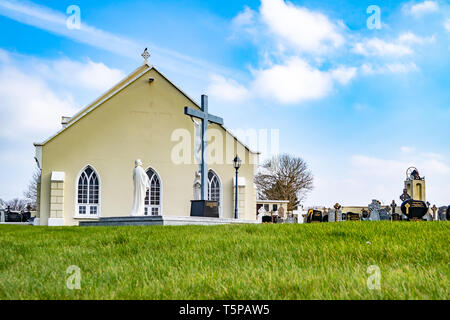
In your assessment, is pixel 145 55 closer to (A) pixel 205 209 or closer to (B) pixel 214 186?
(B) pixel 214 186

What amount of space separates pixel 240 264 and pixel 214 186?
22424 millimetres

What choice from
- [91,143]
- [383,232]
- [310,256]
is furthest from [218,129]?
[310,256]

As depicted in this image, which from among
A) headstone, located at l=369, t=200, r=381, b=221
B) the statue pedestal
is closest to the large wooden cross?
the statue pedestal

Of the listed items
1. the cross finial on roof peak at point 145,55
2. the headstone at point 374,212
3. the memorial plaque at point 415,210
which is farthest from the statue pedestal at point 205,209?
the cross finial on roof peak at point 145,55

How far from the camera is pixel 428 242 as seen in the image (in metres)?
8.15

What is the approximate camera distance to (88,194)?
27.3 metres

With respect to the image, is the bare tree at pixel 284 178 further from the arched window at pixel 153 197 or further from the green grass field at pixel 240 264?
the green grass field at pixel 240 264

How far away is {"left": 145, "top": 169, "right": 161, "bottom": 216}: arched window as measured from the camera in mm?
28263

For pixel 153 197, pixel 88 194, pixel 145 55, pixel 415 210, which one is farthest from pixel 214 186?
pixel 415 210

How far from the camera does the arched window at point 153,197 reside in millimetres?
28263

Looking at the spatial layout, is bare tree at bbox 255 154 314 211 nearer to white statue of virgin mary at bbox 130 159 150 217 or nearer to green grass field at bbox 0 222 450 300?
white statue of virgin mary at bbox 130 159 150 217

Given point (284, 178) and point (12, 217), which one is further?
point (284, 178)
